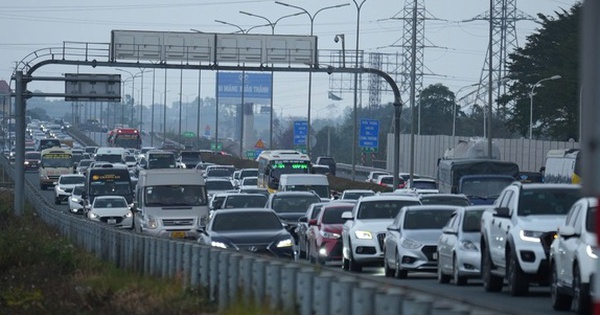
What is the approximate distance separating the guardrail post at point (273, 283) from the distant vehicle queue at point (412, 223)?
357 centimetres

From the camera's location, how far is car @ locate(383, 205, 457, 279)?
26047mm

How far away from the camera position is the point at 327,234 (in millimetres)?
32219

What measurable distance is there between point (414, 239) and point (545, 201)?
593 centimetres

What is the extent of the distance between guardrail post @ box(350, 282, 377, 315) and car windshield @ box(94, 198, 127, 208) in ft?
131

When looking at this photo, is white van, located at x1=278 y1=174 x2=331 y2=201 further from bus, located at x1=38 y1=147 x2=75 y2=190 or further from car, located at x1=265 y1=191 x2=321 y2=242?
bus, located at x1=38 y1=147 x2=75 y2=190

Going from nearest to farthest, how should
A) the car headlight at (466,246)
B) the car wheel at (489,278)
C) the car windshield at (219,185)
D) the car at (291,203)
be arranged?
the car wheel at (489,278) → the car headlight at (466,246) → the car at (291,203) → the car windshield at (219,185)

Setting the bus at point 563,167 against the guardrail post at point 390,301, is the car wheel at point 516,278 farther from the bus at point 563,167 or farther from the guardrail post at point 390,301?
the bus at point 563,167

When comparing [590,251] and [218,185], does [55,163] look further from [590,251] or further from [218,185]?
[590,251]

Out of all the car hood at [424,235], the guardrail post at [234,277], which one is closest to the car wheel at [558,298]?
the guardrail post at [234,277]

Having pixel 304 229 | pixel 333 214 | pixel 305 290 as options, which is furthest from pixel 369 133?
pixel 305 290

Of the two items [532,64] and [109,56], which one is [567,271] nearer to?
[109,56]

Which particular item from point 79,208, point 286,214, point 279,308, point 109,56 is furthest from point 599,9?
point 79,208

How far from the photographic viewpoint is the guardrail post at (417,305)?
32.7 feet

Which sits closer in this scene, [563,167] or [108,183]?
[563,167]
